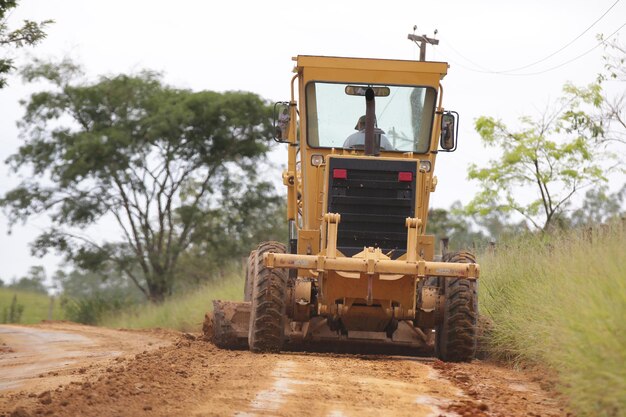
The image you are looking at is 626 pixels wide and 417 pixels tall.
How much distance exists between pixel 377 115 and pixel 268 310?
2.65 meters

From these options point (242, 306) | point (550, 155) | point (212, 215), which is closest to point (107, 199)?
point (212, 215)

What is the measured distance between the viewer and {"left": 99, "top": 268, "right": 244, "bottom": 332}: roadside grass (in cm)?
2444

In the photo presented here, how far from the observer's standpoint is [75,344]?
1820 cm

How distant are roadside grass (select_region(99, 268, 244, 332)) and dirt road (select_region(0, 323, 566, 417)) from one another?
10213 millimetres

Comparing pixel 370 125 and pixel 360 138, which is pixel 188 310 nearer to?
pixel 360 138

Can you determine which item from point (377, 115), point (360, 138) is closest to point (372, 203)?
point (360, 138)

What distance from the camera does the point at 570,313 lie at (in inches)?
344

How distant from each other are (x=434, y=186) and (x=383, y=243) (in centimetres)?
106

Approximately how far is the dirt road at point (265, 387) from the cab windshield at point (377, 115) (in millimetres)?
2478

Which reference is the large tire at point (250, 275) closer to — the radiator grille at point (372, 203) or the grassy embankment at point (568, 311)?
the radiator grille at point (372, 203)

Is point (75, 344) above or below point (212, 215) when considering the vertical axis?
below

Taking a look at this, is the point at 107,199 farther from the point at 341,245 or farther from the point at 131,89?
the point at 341,245

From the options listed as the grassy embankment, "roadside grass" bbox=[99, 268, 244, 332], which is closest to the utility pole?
"roadside grass" bbox=[99, 268, 244, 332]

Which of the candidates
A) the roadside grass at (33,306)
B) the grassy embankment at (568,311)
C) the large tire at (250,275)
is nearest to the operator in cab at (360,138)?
the large tire at (250,275)
